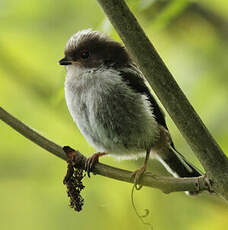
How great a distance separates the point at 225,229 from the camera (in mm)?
3525

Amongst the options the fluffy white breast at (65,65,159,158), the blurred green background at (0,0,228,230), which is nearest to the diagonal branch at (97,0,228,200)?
the blurred green background at (0,0,228,230)

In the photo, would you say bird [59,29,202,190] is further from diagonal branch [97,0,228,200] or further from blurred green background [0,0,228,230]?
diagonal branch [97,0,228,200]

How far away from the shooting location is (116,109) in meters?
4.09

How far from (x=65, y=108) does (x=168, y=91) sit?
238 centimetres

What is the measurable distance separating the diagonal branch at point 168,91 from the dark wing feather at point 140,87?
5.40 feet

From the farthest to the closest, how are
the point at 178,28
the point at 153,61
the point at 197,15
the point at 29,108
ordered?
1. the point at 29,108
2. the point at 178,28
3. the point at 197,15
4. the point at 153,61

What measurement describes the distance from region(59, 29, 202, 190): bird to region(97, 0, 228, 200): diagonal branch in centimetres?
128

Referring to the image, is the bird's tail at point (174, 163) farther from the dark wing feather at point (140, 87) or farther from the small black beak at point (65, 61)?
the small black beak at point (65, 61)

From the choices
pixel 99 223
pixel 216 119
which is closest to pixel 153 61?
pixel 216 119

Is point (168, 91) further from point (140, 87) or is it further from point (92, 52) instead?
point (92, 52)

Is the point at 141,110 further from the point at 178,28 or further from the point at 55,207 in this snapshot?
the point at 55,207

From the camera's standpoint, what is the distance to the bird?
4.11 meters

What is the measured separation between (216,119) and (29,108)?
2.13 m

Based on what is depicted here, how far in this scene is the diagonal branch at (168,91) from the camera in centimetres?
239
